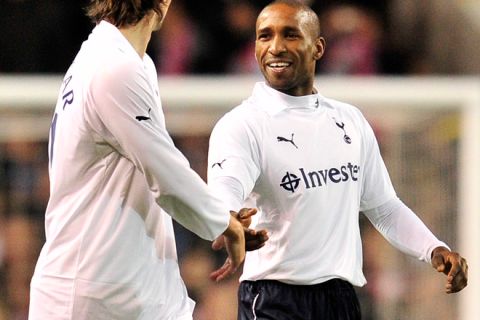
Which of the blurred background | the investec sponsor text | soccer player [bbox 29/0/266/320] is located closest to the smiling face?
the investec sponsor text

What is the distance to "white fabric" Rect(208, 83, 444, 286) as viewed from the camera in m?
4.06

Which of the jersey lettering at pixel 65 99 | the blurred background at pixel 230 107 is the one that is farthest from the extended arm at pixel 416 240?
the blurred background at pixel 230 107

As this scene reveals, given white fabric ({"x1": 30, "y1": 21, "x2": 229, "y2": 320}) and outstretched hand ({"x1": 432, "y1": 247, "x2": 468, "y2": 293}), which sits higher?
white fabric ({"x1": 30, "y1": 21, "x2": 229, "y2": 320})

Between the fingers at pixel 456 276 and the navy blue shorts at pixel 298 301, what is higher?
the fingers at pixel 456 276

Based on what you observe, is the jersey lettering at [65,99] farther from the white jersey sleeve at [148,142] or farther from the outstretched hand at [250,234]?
the outstretched hand at [250,234]

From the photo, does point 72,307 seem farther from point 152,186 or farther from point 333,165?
point 333,165

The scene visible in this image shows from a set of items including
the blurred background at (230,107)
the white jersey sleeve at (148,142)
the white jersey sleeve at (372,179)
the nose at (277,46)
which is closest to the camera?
the white jersey sleeve at (148,142)

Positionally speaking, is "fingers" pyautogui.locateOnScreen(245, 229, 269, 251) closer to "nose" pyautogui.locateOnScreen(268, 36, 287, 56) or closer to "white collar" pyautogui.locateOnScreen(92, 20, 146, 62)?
"white collar" pyautogui.locateOnScreen(92, 20, 146, 62)

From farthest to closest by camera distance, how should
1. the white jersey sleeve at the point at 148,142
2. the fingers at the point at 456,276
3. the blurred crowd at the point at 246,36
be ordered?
the blurred crowd at the point at 246,36
the fingers at the point at 456,276
the white jersey sleeve at the point at 148,142

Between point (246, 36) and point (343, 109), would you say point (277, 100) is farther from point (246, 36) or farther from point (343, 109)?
point (246, 36)

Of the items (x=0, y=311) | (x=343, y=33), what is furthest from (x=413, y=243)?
(x=343, y=33)

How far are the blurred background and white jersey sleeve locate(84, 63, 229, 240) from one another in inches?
132

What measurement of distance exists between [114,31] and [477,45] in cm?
637

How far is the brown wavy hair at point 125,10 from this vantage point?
3.53m
